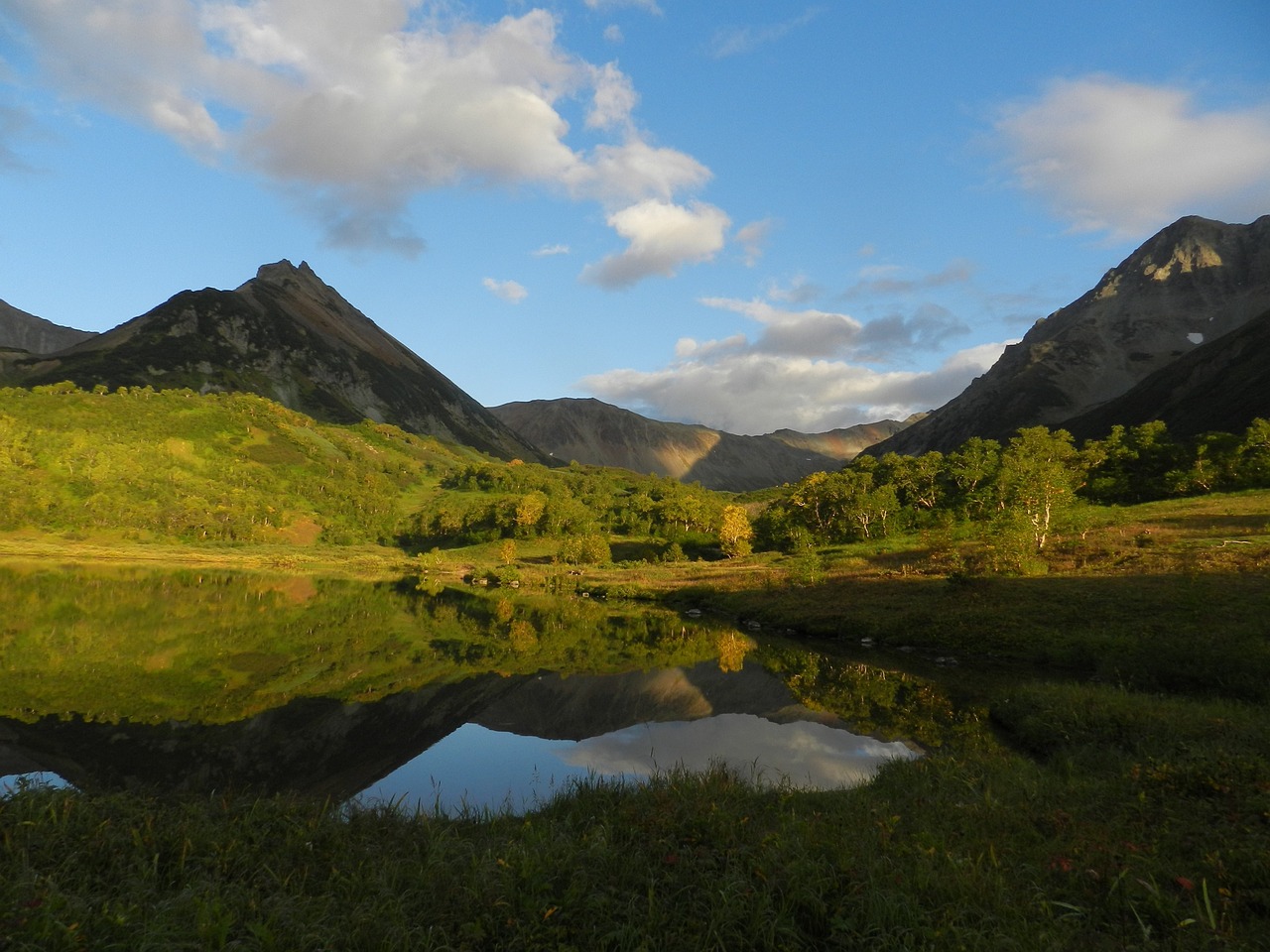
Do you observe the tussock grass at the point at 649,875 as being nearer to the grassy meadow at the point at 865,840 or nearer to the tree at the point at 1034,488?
the grassy meadow at the point at 865,840

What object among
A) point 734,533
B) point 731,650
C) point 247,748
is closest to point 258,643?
point 247,748

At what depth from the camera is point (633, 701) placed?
34156mm

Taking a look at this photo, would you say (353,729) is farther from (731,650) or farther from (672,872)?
(731,650)

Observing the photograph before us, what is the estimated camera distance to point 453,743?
86.3 feet

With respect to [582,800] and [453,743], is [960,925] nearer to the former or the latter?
[582,800]

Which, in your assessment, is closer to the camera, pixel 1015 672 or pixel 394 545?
pixel 1015 672

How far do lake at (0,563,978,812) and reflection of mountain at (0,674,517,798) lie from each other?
0.12 meters

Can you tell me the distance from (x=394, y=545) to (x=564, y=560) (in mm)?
64393

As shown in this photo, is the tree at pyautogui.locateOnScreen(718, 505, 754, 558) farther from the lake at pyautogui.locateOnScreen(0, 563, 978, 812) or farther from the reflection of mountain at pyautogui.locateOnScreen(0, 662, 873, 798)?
the reflection of mountain at pyautogui.locateOnScreen(0, 662, 873, 798)

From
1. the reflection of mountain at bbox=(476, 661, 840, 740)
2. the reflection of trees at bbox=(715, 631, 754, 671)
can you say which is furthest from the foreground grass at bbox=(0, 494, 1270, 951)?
the reflection of trees at bbox=(715, 631, 754, 671)

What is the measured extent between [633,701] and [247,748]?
17.9 m

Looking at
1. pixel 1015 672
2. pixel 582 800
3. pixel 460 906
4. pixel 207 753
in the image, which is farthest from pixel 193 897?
pixel 1015 672

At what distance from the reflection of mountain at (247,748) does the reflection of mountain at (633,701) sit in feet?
10.4

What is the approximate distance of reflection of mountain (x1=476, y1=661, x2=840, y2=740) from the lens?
1170 inches
